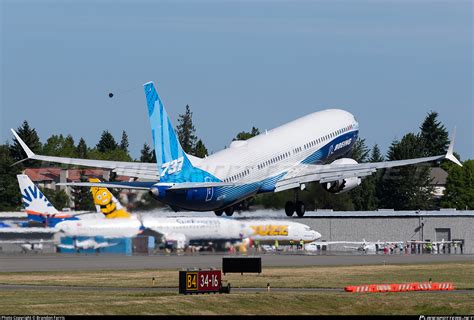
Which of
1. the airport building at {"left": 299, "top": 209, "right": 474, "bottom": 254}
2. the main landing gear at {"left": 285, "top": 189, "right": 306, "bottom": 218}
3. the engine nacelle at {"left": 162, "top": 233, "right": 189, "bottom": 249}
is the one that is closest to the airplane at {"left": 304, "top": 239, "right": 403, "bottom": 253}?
the airport building at {"left": 299, "top": 209, "right": 474, "bottom": 254}

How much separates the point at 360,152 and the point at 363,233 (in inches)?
710

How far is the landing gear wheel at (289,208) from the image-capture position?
103375mm

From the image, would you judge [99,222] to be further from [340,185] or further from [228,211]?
[340,185]

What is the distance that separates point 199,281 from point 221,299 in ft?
10.4

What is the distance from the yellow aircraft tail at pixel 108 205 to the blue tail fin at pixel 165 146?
4015mm

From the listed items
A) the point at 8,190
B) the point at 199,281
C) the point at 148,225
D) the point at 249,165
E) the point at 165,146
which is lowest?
the point at 199,281

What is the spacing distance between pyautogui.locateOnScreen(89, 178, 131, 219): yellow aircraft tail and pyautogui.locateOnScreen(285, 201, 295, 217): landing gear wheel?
576 inches

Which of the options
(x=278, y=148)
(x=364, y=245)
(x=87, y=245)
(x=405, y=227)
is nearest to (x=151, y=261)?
(x=278, y=148)

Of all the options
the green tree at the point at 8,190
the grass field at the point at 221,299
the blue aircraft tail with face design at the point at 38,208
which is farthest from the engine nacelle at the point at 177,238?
the green tree at the point at 8,190

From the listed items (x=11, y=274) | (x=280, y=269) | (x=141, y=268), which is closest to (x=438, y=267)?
(x=280, y=269)

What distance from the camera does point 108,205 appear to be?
94000 mm

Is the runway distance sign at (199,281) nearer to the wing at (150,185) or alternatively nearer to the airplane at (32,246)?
the wing at (150,185)

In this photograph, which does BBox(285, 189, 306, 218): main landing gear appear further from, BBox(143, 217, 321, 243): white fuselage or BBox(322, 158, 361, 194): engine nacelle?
BBox(322, 158, 361, 194): engine nacelle

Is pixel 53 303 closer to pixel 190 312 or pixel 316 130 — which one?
pixel 190 312
